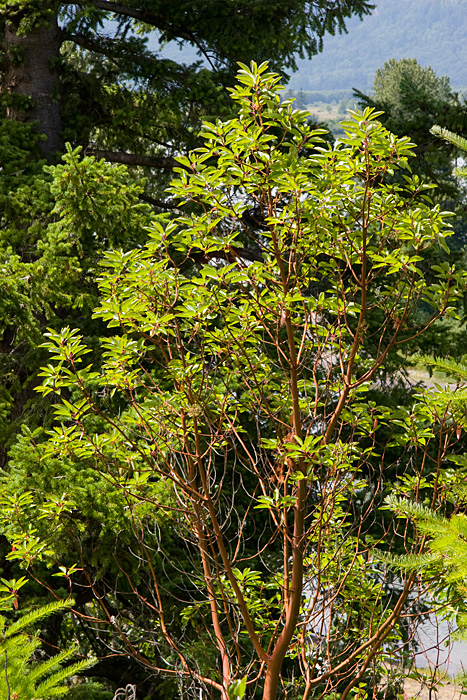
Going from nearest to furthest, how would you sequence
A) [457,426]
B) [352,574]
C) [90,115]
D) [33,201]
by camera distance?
[457,426], [352,574], [33,201], [90,115]

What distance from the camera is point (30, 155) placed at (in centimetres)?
630

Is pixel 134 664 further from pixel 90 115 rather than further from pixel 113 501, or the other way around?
pixel 90 115

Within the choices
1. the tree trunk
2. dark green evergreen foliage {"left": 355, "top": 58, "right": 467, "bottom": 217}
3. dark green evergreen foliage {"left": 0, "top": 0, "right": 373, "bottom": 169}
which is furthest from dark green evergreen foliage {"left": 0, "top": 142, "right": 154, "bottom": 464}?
dark green evergreen foliage {"left": 355, "top": 58, "right": 467, "bottom": 217}

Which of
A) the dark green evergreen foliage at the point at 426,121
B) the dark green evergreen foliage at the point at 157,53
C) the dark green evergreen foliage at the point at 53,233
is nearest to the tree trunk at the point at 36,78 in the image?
the dark green evergreen foliage at the point at 157,53

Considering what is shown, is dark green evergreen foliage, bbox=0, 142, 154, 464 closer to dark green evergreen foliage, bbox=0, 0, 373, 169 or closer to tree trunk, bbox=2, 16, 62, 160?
tree trunk, bbox=2, 16, 62, 160

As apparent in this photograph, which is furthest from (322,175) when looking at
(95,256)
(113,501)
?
(95,256)

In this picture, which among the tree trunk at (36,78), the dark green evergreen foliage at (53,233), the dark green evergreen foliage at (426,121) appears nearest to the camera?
the dark green evergreen foliage at (53,233)

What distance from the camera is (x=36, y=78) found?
7027 mm

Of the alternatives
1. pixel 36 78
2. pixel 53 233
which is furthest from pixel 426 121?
pixel 36 78

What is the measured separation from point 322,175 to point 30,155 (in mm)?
4626

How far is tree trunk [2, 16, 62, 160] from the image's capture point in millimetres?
6855

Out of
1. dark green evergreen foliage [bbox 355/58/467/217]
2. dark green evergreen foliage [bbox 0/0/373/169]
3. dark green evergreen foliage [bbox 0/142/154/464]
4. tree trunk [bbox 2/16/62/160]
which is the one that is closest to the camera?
dark green evergreen foliage [bbox 0/142/154/464]

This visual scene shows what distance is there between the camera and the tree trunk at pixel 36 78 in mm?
6855

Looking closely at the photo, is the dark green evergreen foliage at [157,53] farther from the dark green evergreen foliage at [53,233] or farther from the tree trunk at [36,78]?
the dark green evergreen foliage at [53,233]
